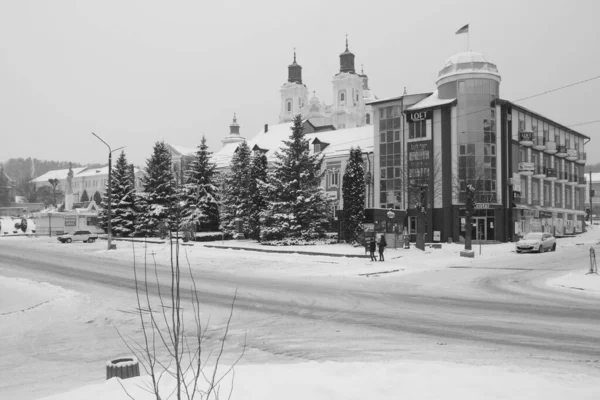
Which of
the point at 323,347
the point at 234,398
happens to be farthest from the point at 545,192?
the point at 234,398

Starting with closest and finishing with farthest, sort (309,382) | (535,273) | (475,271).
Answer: (309,382), (535,273), (475,271)

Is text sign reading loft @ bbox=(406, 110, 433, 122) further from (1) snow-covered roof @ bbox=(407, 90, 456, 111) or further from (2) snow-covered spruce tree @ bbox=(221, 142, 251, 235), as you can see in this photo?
(2) snow-covered spruce tree @ bbox=(221, 142, 251, 235)

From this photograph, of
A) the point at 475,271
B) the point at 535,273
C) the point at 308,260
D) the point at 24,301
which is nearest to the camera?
the point at 24,301

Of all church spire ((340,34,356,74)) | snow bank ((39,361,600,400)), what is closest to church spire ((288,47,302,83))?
church spire ((340,34,356,74))

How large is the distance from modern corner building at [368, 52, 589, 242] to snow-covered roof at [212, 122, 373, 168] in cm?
1142

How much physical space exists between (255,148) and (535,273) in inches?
2095

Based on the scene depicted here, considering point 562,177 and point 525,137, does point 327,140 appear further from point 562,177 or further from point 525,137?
point 562,177

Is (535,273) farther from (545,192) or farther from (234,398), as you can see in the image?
(545,192)

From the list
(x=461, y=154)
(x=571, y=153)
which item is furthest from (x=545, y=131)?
(x=461, y=154)

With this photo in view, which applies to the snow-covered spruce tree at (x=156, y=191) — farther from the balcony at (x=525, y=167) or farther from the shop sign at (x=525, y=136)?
the shop sign at (x=525, y=136)

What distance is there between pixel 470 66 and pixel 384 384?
46222 millimetres

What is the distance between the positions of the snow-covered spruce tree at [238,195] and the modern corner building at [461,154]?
14.4 meters

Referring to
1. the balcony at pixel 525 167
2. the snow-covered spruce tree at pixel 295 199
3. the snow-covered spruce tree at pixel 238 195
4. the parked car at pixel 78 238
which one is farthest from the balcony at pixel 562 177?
the parked car at pixel 78 238

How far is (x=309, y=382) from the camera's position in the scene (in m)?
5.69
